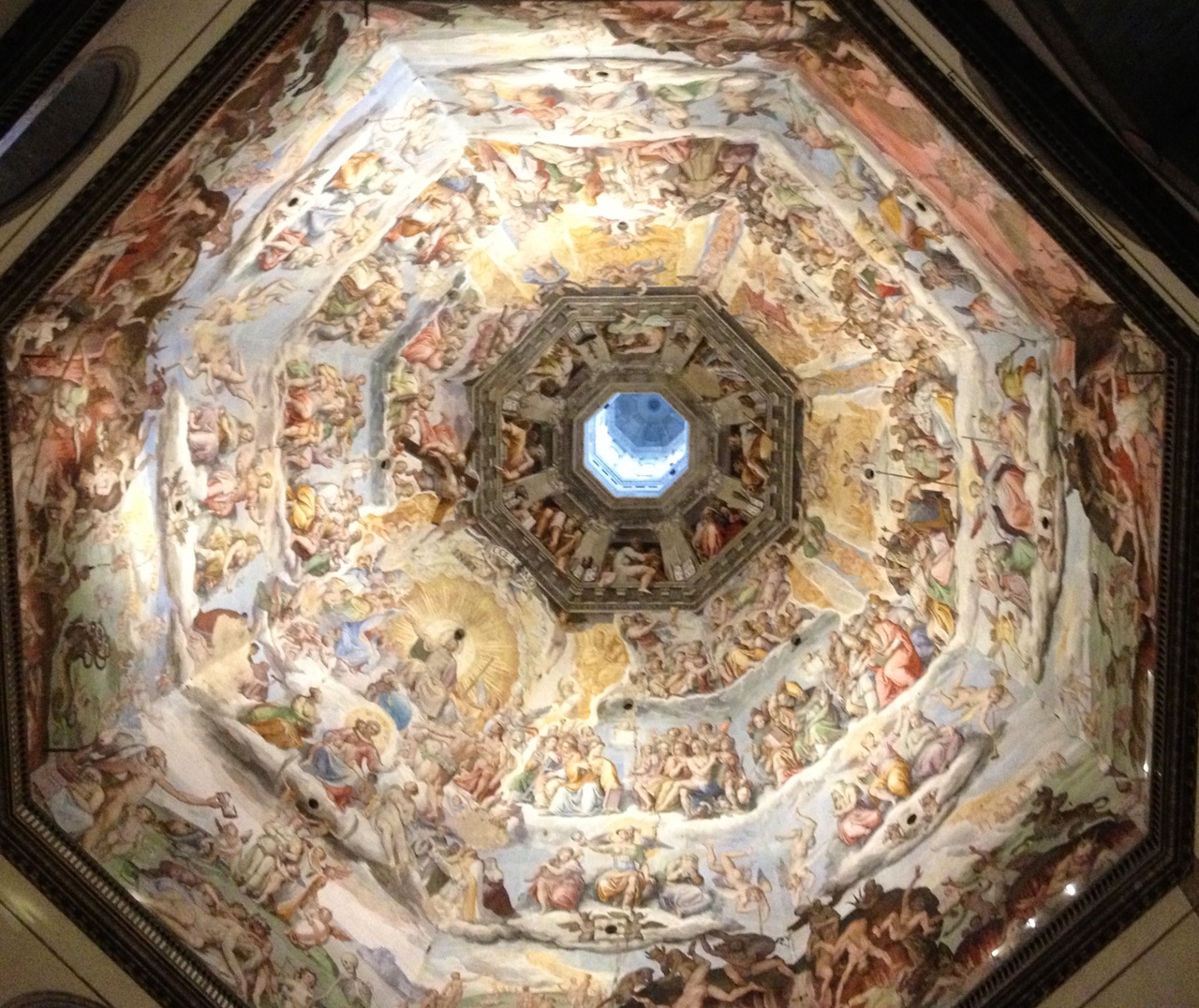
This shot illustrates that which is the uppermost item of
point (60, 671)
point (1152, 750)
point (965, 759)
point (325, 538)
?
point (1152, 750)

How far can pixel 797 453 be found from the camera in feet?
44.1

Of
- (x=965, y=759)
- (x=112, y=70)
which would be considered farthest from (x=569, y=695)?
(x=112, y=70)

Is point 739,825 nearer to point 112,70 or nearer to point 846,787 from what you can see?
point 846,787

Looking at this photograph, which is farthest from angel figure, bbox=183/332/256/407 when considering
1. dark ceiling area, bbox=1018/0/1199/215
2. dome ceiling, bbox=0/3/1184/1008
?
dark ceiling area, bbox=1018/0/1199/215

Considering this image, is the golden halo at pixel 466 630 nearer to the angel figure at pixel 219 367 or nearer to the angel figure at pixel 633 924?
the angel figure at pixel 633 924

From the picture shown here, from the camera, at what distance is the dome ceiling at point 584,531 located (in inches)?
375

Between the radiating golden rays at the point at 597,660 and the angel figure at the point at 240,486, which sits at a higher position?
the radiating golden rays at the point at 597,660

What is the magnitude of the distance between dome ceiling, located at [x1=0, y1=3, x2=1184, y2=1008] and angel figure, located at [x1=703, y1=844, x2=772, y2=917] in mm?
53

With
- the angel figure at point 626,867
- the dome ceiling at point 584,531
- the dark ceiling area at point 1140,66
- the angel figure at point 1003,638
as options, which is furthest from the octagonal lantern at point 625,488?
the dark ceiling area at point 1140,66

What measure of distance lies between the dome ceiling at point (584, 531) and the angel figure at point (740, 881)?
0.05m

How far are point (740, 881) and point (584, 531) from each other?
4.26 meters

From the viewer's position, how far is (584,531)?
14188 mm

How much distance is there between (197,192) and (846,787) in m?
7.80

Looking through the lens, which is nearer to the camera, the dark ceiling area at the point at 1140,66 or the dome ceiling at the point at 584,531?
the dark ceiling area at the point at 1140,66
